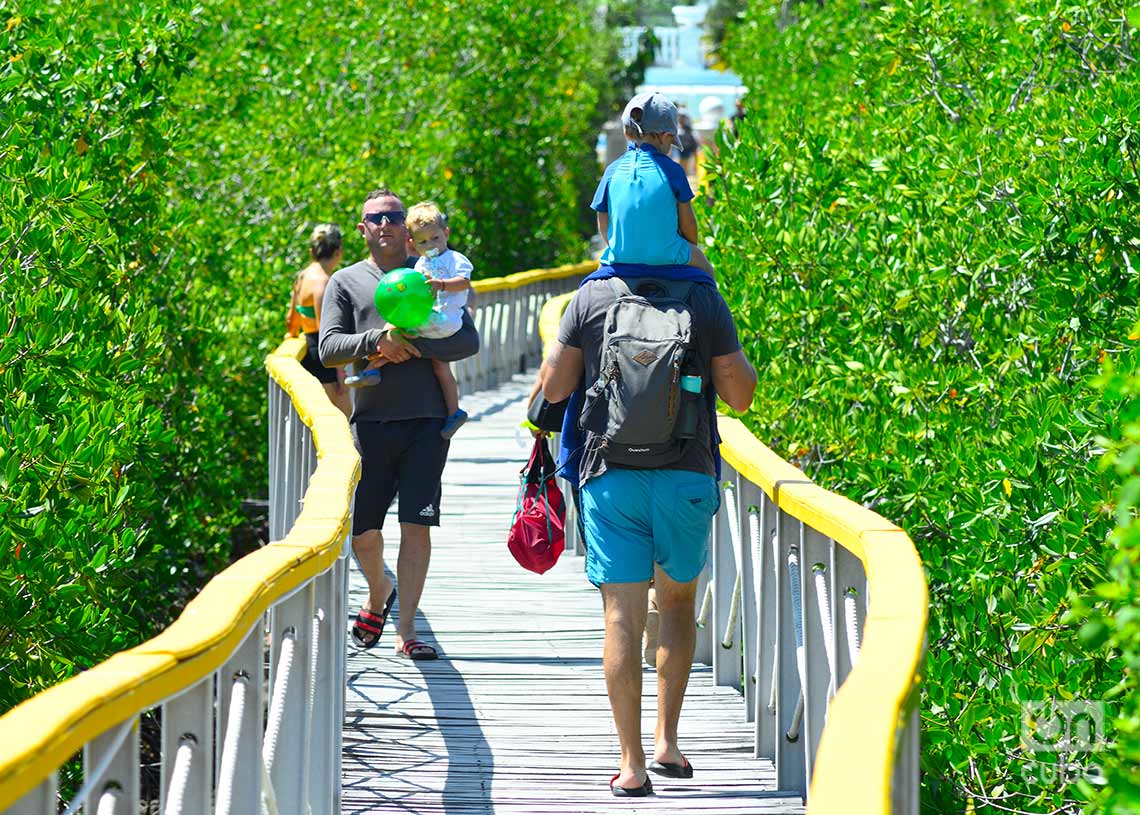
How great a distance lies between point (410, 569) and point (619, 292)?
7.10 feet

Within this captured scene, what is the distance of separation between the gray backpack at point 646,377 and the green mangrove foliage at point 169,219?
8.05 ft

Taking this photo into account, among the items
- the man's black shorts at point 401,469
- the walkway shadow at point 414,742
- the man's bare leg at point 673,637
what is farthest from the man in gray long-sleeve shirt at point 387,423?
the man's bare leg at point 673,637

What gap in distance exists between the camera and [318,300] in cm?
909

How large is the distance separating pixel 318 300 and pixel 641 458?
479 centimetres

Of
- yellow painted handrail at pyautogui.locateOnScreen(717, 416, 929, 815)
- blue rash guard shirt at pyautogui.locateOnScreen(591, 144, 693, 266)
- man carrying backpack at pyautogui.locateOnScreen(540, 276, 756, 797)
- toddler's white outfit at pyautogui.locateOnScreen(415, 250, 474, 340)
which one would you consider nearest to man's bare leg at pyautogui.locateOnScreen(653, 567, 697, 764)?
man carrying backpack at pyautogui.locateOnScreen(540, 276, 756, 797)

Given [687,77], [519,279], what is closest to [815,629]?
[519,279]

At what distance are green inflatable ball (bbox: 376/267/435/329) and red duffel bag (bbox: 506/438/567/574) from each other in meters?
1.02

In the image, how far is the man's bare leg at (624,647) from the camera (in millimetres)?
4730

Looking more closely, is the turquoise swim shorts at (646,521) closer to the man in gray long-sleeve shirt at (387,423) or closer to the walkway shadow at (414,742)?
the walkway shadow at (414,742)

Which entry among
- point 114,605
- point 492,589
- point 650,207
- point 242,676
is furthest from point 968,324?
point 242,676

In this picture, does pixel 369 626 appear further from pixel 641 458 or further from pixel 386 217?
pixel 641 458

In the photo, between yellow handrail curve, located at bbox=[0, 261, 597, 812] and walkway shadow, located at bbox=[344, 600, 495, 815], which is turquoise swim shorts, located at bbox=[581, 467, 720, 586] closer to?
yellow handrail curve, located at bbox=[0, 261, 597, 812]

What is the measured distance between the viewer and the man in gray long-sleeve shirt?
249 inches

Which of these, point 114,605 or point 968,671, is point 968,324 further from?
point 114,605
